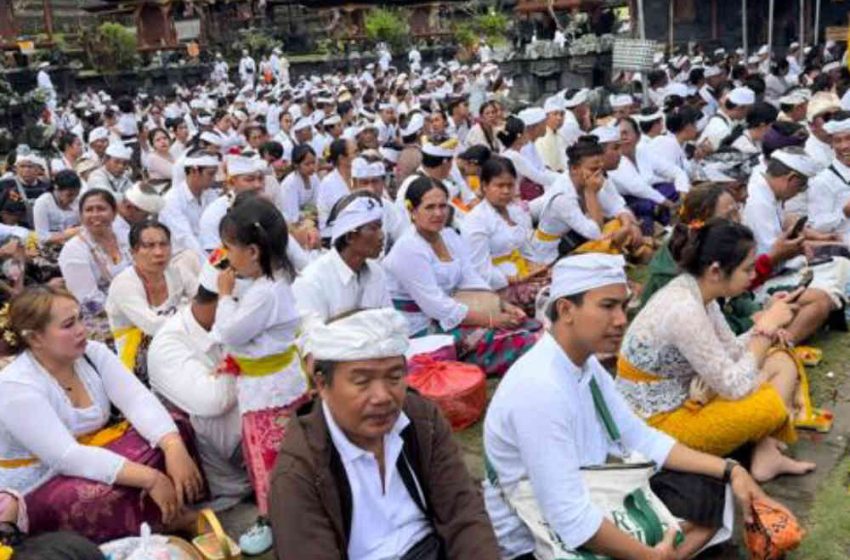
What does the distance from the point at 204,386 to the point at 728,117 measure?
25.5 feet

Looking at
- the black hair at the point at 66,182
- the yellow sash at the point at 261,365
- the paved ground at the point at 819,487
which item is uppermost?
the black hair at the point at 66,182

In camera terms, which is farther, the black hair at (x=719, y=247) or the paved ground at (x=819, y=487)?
the black hair at (x=719, y=247)

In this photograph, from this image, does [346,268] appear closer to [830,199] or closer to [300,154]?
[830,199]

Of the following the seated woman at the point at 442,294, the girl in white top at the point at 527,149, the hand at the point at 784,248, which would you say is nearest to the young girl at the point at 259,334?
the seated woman at the point at 442,294

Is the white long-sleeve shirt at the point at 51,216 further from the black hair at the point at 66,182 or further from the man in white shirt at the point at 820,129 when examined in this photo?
the man in white shirt at the point at 820,129

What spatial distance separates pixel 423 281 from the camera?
5.03 meters

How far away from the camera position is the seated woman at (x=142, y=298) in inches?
178

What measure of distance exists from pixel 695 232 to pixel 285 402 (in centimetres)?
192

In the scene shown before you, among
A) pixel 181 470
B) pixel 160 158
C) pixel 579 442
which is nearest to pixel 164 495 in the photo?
pixel 181 470

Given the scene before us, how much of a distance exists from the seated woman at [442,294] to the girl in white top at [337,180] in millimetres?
2632

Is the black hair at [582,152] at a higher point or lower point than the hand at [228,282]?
higher

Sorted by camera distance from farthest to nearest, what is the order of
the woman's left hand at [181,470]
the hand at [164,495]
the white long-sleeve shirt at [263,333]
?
the white long-sleeve shirt at [263,333]
the woman's left hand at [181,470]
the hand at [164,495]

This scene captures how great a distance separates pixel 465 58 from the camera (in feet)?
115

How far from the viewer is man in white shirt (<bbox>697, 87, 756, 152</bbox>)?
9.17m
